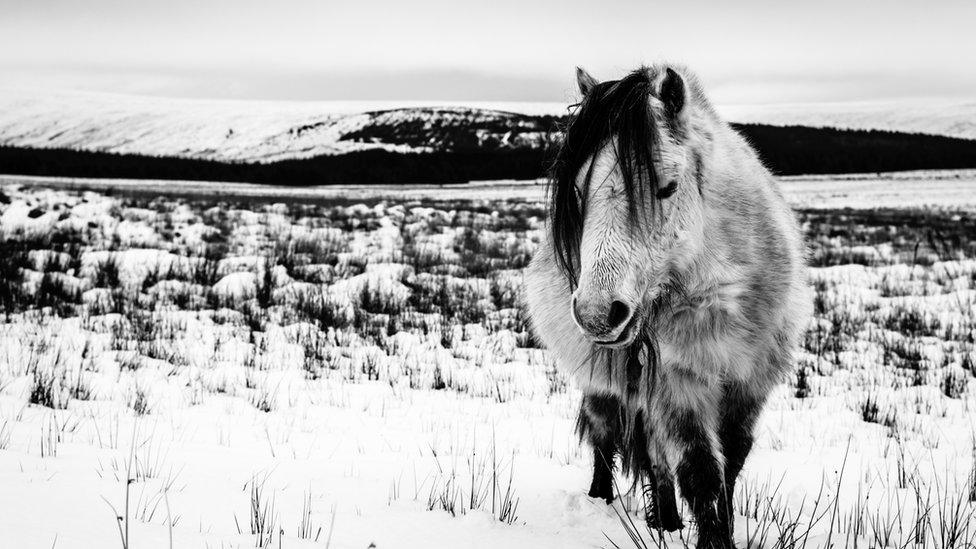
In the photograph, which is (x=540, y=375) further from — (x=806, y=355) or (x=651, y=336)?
(x=651, y=336)

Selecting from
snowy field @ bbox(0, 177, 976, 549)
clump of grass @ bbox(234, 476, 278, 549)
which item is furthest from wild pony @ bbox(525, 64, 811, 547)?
clump of grass @ bbox(234, 476, 278, 549)

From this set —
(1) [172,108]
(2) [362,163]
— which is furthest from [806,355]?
(1) [172,108]

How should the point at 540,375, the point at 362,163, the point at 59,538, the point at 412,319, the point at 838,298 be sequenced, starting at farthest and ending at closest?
the point at 362,163
the point at 838,298
the point at 412,319
the point at 540,375
the point at 59,538

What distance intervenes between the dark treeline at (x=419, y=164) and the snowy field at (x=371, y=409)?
121ft

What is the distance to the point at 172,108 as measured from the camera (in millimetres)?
84000

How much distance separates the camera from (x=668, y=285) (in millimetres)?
2467

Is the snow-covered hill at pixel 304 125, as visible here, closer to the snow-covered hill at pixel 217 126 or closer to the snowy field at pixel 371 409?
the snow-covered hill at pixel 217 126

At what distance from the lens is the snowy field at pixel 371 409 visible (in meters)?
2.62

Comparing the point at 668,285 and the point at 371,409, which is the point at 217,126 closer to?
the point at 371,409

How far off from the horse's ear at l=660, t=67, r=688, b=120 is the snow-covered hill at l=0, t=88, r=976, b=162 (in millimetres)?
63541

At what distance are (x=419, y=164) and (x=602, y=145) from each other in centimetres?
5126

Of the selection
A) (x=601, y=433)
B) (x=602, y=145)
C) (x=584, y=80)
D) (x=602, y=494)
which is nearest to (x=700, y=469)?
(x=601, y=433)

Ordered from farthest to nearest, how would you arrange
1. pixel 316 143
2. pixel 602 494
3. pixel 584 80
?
pixel 316 143, pixel 602 494, pixel 584 80

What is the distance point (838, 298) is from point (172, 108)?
90.2 metres
